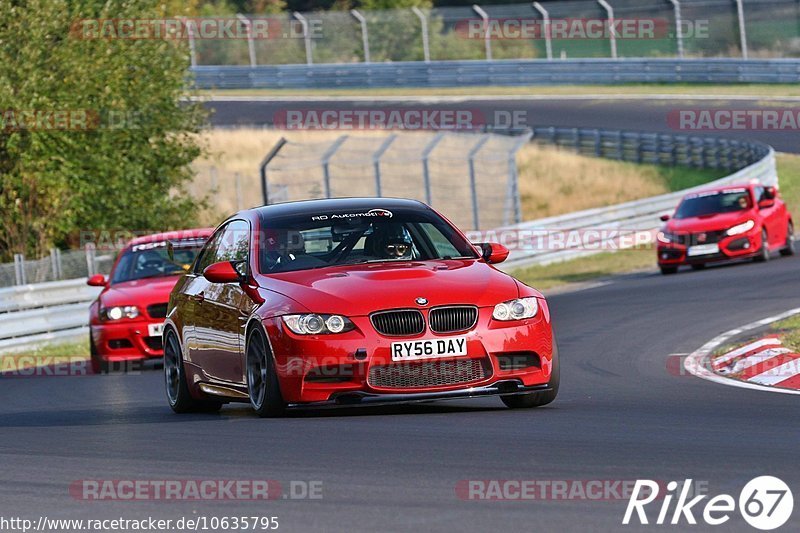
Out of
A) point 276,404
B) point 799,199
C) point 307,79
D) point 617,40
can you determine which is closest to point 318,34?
point 307,79

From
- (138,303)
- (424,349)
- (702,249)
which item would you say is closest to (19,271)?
(138,303)

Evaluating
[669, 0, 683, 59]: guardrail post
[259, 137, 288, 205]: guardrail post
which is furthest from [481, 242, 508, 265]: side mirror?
[669, 0, 683, 59]: guardrail post

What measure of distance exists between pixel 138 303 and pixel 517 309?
8.61 metres

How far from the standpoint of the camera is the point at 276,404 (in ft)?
32.1

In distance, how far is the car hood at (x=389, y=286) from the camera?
955 cm

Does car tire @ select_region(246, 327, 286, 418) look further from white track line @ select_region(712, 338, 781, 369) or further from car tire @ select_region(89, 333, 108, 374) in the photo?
car tire @ select_region(89, 333, 108, 374)

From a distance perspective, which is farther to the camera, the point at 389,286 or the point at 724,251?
the point at 724,251

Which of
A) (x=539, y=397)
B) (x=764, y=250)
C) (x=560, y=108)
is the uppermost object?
(x=539, y=397)

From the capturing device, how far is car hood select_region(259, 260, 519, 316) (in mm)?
9547

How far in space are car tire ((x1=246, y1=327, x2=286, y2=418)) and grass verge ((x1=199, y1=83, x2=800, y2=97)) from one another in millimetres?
38288

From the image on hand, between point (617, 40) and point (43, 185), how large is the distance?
1213 inches

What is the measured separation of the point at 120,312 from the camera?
1764cm

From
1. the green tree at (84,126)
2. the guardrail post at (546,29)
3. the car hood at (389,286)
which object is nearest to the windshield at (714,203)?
the green tree at (84,126)

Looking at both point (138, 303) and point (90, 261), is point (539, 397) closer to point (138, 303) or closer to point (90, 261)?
point (138, 303)
